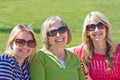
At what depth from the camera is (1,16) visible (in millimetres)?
21438

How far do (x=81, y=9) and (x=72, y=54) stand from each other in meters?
17.6

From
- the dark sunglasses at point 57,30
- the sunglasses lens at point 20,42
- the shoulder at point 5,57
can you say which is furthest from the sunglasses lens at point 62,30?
the shoulder at point 5,57

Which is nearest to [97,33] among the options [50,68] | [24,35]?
[50,68]

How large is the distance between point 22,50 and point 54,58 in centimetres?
56

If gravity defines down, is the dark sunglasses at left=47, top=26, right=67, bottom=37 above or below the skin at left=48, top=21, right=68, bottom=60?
above

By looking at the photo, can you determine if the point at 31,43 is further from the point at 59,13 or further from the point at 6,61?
the point at 59,13

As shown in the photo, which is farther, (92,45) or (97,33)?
(92,45)

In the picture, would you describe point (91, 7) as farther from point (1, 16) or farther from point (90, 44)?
point (90, 44)

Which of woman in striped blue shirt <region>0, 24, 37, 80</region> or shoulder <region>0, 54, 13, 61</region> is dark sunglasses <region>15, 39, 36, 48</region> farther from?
shoulder <region>0, 54, 13, 61</region>

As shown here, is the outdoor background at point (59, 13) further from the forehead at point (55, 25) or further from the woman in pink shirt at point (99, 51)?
the forehead at point (55, 25)

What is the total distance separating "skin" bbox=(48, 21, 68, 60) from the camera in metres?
5.72

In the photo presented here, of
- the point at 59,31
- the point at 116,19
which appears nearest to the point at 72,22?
the point at 116,19

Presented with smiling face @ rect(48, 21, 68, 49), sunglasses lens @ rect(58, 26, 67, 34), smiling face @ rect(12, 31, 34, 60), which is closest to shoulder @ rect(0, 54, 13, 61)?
smiling face @ rect(12, 31, 34, 60)

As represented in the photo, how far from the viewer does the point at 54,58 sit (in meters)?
5.75
